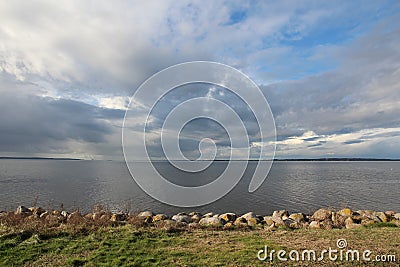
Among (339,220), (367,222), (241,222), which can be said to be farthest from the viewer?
(241,222)

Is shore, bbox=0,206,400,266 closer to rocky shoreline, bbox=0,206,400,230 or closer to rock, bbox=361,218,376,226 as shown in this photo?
rocky shoreline, bbox=0,206,400,230

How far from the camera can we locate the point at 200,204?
3081cm

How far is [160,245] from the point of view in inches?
344

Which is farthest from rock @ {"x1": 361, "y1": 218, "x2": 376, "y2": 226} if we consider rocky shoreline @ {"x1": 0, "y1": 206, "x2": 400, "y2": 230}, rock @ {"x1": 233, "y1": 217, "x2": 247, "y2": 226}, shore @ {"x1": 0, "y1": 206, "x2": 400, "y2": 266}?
rock @ {"x1": 233, "y1": 217, "x2": 247, "y2": 226}

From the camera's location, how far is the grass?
23.6ft

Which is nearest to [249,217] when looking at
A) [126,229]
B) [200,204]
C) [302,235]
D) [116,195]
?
[302,235]

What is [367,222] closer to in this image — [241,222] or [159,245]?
[241,222]

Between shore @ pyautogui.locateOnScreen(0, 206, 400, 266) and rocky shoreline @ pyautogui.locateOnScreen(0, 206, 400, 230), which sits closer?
shore @ pyautogui.locateOnScreen(0, 206, 400, 266)

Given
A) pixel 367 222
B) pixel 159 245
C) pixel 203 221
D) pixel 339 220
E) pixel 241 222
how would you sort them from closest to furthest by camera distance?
pixel 159 245 < pixel 367 222 < pixel 339 220 < pixel 203 221 < pixel 241 222

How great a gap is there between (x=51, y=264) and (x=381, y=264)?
8110 millimetres

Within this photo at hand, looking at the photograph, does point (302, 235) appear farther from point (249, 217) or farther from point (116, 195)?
point (116, 195)

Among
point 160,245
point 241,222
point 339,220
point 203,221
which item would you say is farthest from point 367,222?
point 160,245

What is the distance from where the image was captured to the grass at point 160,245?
23.6ft

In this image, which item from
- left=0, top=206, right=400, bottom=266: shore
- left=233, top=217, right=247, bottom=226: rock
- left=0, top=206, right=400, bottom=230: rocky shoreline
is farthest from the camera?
left=233, top=217, right=247, bottom=226: rock
